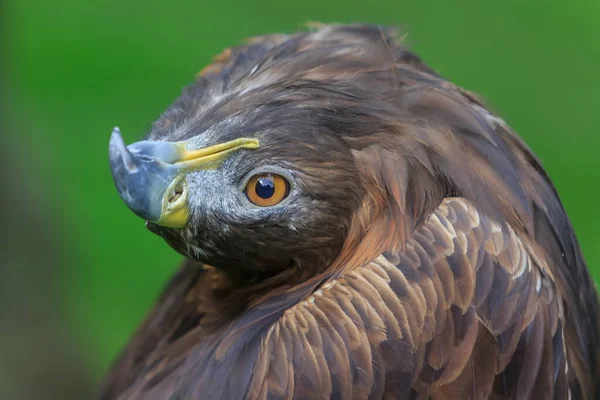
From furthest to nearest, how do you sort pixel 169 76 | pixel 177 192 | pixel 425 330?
pixel 169 76, pixel 177 192, pixel 425 330

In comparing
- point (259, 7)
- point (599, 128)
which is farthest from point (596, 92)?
point (259, 7)

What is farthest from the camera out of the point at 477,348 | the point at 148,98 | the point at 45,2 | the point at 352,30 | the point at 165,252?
the point at 45,2

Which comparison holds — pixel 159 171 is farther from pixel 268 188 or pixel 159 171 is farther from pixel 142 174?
pixel 268 188

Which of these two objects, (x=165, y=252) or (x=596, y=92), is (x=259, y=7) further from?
(x=596, y=92)

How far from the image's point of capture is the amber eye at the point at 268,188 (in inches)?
98.7

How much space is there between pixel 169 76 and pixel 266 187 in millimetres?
4397

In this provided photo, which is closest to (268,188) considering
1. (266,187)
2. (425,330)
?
(266,187)

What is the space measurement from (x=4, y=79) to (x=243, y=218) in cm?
189

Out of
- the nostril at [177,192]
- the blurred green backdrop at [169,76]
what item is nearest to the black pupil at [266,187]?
the nostril at [177,192]

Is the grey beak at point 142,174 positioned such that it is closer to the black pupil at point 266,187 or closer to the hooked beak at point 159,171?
the hooked beak at point 159,171

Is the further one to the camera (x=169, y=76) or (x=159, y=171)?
(x=169, y=76)

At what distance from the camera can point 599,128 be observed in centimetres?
650

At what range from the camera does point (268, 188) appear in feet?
8.22

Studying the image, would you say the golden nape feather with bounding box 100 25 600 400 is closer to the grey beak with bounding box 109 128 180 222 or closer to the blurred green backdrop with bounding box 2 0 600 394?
the grey beak with bounding box 109 128 180 222
